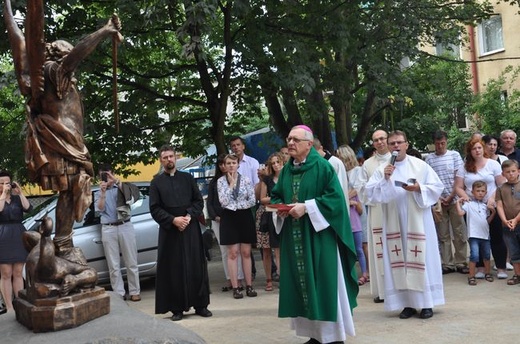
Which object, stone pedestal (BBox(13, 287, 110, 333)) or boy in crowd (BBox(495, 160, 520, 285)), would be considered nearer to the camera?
stone pedestal (BBox(13, 287, 110, 333))

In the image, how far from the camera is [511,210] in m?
9.94

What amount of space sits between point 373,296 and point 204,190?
9.79 meters

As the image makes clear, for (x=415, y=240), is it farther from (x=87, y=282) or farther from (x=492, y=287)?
(x=87, y=282)

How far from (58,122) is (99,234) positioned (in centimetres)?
634

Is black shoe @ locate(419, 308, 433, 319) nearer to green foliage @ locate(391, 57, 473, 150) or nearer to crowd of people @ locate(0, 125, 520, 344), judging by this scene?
crowd of people @ locate(0, 125, 520, 344)

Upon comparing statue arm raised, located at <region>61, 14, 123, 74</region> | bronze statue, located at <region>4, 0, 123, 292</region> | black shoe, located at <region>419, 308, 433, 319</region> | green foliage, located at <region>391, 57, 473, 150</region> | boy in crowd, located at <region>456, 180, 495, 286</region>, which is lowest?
black shoe, located at <region>419, 308, 433, 319</region>

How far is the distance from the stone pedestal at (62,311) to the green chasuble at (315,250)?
2.14 m

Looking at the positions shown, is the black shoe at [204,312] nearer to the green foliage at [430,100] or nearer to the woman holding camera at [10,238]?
the woman holding camera at [10,238]

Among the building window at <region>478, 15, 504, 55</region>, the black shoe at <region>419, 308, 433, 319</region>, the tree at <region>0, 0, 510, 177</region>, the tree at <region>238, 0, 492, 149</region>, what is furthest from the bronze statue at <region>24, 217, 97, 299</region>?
the building window at <region>478, 15, 504, 55</region>

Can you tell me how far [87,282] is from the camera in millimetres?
5270

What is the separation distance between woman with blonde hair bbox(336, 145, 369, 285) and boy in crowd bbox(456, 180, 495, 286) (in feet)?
4.81

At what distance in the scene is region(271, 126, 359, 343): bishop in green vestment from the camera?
680 cm

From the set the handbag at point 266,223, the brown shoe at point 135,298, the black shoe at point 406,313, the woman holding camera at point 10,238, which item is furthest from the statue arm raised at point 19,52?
the brown shoe at point 135,298

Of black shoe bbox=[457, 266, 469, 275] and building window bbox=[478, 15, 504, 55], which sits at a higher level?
building window bbox=[478, 15, 504, 55]
